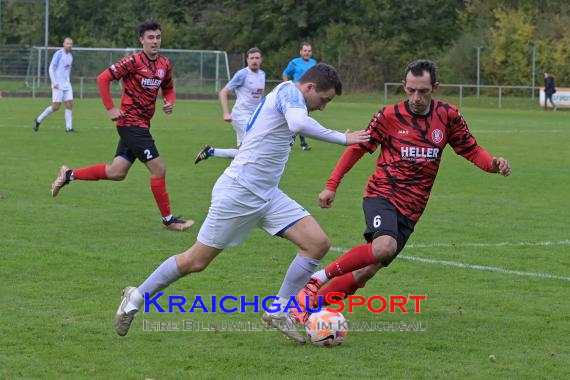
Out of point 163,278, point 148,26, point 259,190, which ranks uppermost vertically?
point 148,26

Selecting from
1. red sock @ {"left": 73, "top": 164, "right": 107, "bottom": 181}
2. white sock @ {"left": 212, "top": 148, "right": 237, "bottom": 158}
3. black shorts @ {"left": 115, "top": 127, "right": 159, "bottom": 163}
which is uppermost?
black shorts @ {"left": 115, "top": 127, "right": 159, "bottom": 163}

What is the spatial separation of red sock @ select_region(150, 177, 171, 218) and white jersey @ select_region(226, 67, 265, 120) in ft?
19.5

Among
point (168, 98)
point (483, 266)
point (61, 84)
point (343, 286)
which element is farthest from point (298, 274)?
point (61, 84)

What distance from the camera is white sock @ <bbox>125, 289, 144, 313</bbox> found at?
6.41 metres

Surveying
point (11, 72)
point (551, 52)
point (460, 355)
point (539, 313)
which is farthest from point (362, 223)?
point (11, 72)

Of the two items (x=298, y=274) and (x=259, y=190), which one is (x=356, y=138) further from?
(x=298, y=274)

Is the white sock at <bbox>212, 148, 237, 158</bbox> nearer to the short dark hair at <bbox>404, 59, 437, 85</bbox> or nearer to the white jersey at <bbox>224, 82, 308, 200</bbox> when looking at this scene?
the short dark hair at <bbox>404, 59, 437, 85</bbox>

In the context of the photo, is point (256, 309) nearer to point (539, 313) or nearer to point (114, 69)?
point (539, 313)

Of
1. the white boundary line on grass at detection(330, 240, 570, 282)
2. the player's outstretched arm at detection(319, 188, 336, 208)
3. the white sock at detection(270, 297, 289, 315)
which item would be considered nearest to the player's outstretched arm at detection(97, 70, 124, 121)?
the white boundary line on grass at detection(330, 240, 570, 282)

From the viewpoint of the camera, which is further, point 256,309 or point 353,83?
point 353,83

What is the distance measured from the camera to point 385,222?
6.73 m

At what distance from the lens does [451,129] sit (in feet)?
23.0

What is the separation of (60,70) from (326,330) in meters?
20.1

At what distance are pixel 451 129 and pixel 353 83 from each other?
49.3 meters
